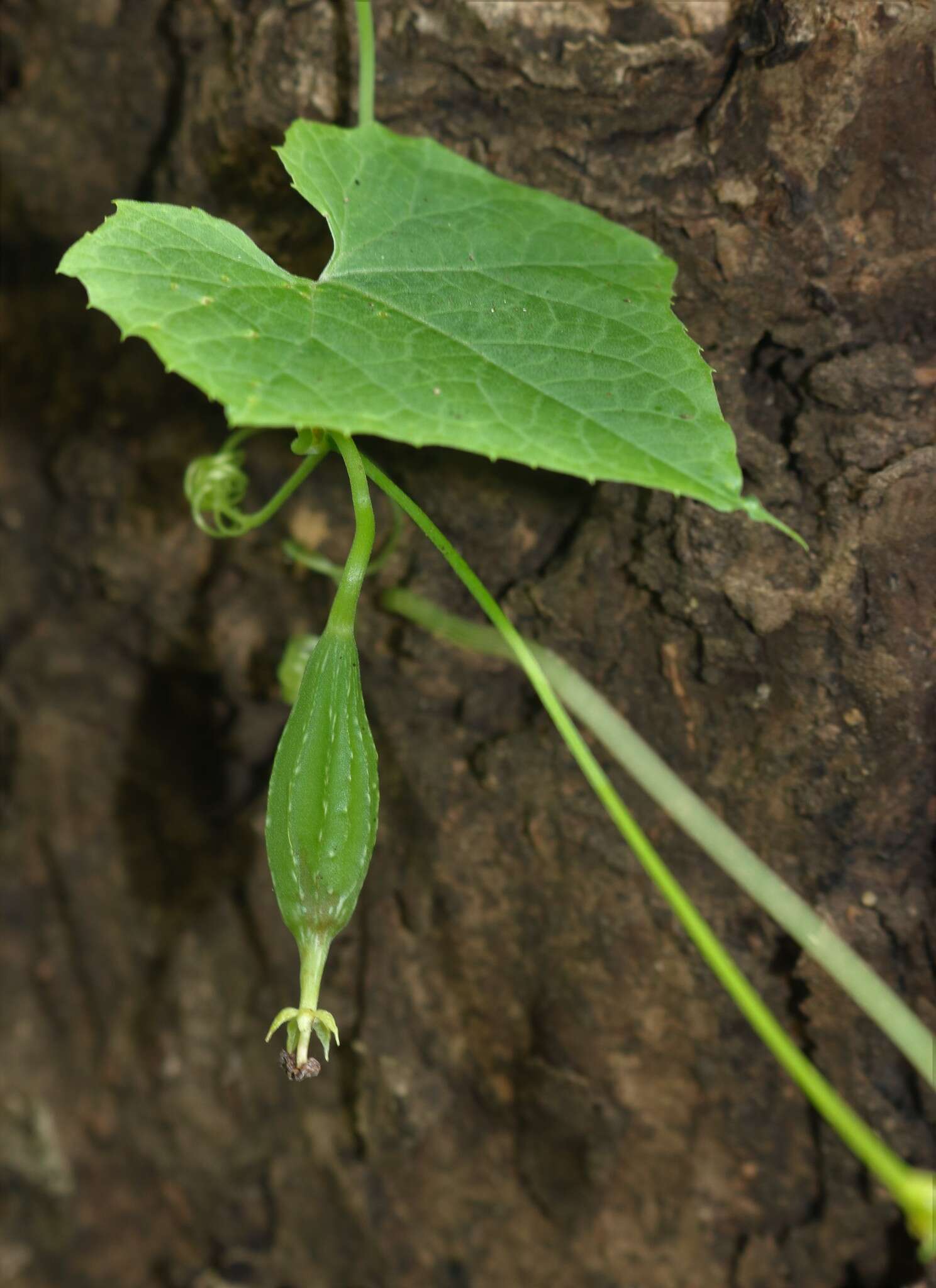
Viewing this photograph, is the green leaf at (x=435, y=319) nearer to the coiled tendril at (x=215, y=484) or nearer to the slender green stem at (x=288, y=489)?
the slender green stem at (x=288, y=489)

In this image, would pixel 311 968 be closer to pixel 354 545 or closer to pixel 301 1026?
pixel 301 1026

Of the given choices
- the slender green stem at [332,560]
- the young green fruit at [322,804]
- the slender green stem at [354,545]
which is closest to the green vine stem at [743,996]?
the slender green stem at [354,545]

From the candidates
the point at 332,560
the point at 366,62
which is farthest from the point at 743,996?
the point at 366,62

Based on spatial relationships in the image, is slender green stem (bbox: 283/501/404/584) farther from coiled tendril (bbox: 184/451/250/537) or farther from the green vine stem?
the green vine stem

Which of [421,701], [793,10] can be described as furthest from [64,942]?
[793,10]

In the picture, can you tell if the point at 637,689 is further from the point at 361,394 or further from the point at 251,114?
the point at 251,114

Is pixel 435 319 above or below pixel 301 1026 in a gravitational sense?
above
